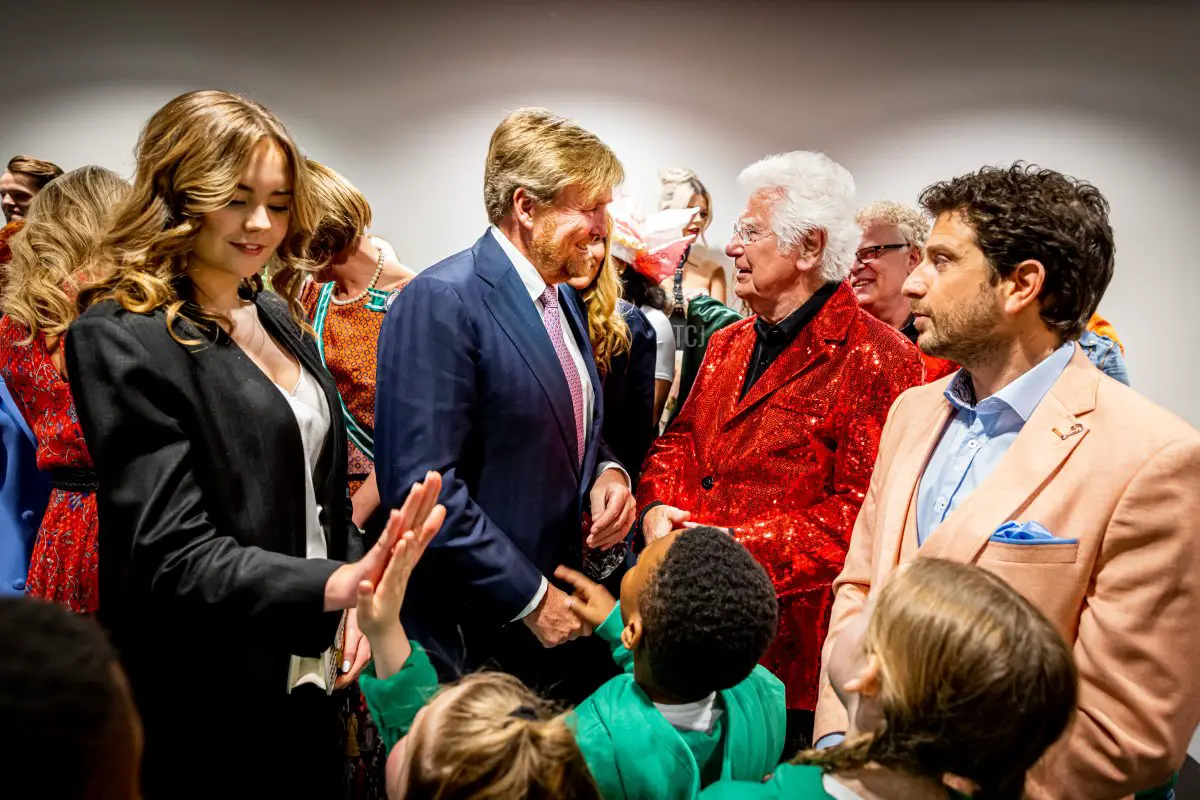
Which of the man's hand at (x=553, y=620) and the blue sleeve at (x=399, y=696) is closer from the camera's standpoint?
the blue sleeve at (x=399, y=696)

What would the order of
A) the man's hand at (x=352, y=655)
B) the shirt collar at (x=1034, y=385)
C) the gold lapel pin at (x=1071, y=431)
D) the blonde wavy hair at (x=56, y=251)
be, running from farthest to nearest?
1. the blonde wavy hair at (x=56, y=251)
2. the man's hand at (x=352, y=655)
3. the shirt collar at (x=1034, y=385)
4. the gold lapel pin at (x=1071, y=431)

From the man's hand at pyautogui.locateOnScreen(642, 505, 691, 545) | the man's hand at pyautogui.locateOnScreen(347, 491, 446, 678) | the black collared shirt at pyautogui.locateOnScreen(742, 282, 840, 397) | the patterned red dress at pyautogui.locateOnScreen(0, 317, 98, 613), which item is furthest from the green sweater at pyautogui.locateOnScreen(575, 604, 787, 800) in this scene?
the patterned red dress at pyautogui.locateOnScreen(0, 317, 98, 613)

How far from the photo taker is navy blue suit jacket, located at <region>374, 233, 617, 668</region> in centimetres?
171

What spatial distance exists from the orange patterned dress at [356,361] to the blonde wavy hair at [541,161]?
2.50ft

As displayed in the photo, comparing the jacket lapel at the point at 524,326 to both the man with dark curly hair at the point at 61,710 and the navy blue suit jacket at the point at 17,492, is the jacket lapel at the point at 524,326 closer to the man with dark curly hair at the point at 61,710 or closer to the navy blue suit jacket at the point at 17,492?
the man with dark curly hair at the point at 61,710

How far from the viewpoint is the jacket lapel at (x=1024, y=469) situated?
4.75 ft

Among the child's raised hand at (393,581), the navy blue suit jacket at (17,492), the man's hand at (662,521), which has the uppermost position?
the child's raised hand at (393,581)

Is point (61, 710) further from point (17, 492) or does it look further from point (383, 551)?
point (17, 492)

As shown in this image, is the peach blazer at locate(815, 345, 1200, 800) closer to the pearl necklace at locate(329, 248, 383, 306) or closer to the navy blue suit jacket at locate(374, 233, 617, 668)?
the navy blue suit jacket at locate(374, 233, 617, 668)

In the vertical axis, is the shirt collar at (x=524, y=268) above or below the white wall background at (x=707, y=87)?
below

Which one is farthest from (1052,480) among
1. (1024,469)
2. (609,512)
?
(609,512)

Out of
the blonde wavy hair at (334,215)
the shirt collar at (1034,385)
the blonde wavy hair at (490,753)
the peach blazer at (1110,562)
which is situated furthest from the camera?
the blonde wavy hair at (334,215)

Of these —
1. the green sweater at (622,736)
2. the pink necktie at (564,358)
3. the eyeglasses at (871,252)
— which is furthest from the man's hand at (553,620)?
the eyeglasses at (871,252)

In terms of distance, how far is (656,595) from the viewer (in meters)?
1.31
